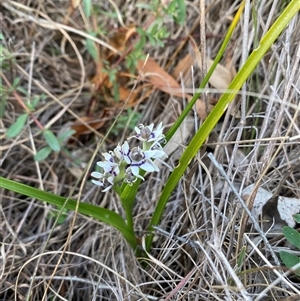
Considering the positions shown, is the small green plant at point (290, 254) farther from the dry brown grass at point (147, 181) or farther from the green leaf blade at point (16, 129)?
the green leaf blade at point (16, 129)

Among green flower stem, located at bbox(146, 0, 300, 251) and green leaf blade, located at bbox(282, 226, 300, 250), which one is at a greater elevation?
green flower stem, located at bbox(146, 0, 300, 251)

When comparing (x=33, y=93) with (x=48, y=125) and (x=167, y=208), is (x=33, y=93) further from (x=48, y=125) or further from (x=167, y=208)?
(x=167, y=208)

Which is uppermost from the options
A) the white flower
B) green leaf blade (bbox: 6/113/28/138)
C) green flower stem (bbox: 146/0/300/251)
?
green flower stem (bbox: 146/0/300/251)

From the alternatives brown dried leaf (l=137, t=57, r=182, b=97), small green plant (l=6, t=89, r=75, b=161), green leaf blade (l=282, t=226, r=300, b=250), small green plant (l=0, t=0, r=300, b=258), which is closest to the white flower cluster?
small green plant (l=0, t=0, r=300, b=258)

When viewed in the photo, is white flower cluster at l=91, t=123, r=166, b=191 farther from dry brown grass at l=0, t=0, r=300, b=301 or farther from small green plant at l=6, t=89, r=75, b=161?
small green plant at l=6, t=89, r=75, b=161

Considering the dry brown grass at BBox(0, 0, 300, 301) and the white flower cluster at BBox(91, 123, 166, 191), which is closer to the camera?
the white flower cluster at BBox(91, 123, 166, 191)

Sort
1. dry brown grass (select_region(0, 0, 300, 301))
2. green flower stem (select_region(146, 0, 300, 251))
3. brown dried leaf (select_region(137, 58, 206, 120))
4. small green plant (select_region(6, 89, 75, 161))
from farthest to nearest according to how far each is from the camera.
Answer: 1. brown dried leaf (select_region(137, 58, 206, 120))
2. small green plant (select_region(6, 89, 75, 161))
3. dry brown grass (select_region(0, 0, 300, 301))
4. green flower stem (select_region(146, 0, 300, 251))

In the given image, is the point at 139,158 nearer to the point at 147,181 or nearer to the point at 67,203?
the point at 67,203

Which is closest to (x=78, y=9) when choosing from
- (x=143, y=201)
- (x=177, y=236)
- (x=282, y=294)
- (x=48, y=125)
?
(x=48, y=125)
